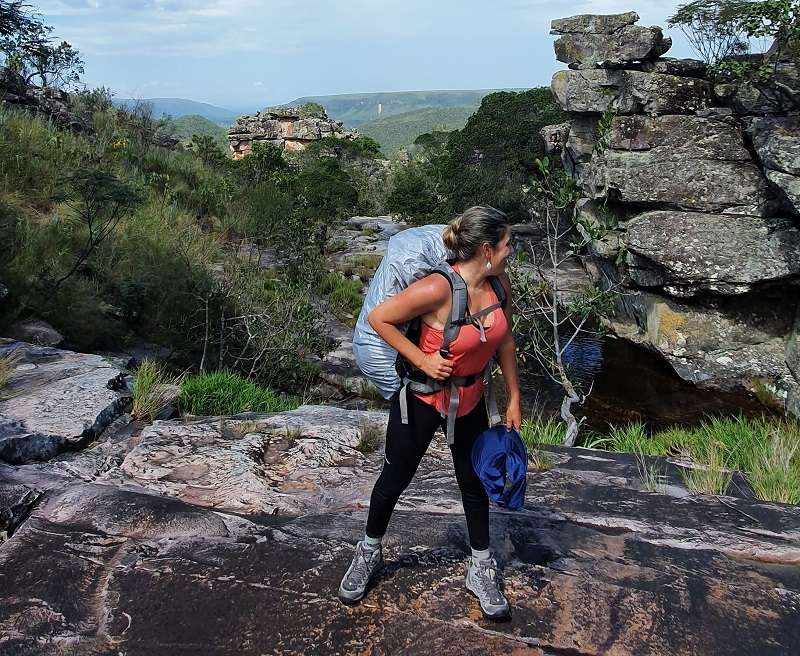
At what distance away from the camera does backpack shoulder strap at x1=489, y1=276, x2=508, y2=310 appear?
2.52 metres

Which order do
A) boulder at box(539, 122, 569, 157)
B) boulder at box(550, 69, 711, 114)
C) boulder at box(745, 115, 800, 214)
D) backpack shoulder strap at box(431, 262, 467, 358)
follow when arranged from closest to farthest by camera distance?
1. backpack shoulder strap at box(431, 262, 467, 358)
2. boulder at box(745, 115, 800, 214)
3. boulder at box(550, 69, 711, 114)
4. boulder at box(539, 122, 569, 157)

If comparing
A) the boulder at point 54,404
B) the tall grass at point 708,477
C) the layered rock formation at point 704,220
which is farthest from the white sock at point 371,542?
the layered rock formation at point 704,220

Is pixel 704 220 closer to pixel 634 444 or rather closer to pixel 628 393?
pixel 628 393

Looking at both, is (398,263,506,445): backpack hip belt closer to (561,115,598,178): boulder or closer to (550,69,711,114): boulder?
(550,69,711,114): boulder

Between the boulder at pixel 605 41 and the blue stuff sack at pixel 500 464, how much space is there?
1270 centimetres

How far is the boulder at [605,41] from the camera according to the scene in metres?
13.1

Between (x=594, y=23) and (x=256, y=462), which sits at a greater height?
(x=594, y=23)

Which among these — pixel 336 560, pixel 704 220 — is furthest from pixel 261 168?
pixel 336 560

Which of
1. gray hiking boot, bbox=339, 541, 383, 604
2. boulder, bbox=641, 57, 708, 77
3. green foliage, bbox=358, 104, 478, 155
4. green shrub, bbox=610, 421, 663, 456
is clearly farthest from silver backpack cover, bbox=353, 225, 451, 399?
green foliage, bbox=358, 104, 478, 155

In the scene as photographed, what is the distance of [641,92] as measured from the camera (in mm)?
12562

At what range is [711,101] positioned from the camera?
1220 centimetres

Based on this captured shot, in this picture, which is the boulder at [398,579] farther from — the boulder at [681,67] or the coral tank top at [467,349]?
the boulder at [681,67]

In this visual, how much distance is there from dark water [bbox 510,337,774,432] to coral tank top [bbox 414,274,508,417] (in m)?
6.90

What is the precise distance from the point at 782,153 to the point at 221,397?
8.75 meters
